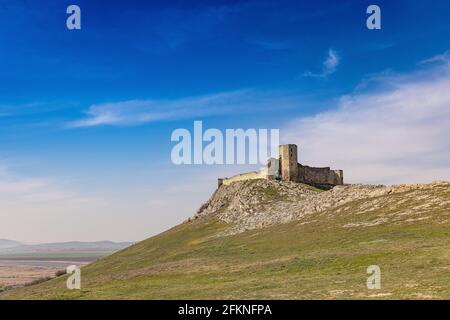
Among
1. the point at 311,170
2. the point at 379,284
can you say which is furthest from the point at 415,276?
the point at 311,170

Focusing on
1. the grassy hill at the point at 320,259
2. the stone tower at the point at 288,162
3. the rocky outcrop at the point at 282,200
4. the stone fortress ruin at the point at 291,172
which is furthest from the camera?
the stone fortress ruin at the point at 291,172

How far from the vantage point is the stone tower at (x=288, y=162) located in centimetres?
12175

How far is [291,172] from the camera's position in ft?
400

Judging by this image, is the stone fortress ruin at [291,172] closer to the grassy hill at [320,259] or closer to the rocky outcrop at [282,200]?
the rocky outcrop at [282,200]

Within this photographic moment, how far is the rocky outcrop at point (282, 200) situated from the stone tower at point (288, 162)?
5.63 metres

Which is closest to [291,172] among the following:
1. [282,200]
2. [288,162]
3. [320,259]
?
[288,162]

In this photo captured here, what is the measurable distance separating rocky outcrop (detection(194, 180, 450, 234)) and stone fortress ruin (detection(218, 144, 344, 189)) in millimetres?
5068

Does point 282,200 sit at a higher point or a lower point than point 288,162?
lower

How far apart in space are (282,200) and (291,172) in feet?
74.8

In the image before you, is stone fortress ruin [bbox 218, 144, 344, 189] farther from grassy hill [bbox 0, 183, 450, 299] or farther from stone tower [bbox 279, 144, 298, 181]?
grassy hill [bbox 0, 183, 450, 299]

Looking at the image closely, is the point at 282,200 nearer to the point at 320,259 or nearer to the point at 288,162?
the point at 288,162

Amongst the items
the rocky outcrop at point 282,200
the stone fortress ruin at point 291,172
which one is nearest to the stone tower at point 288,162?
the stone fortress ruin at point 291,172
